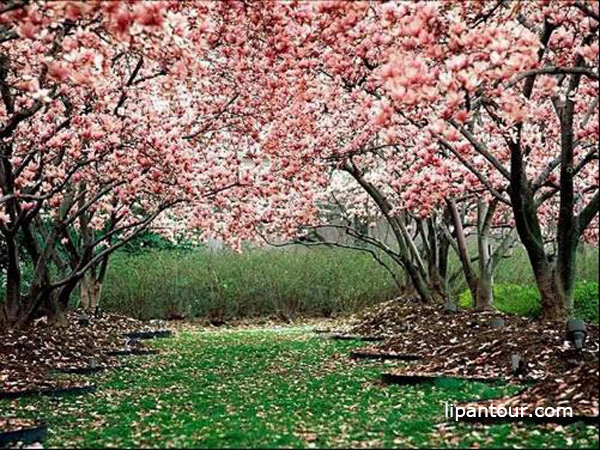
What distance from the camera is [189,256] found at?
2141cm

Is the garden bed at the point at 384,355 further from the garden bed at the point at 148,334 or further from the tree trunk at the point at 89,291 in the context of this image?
the tree trunk at the point at 89,291

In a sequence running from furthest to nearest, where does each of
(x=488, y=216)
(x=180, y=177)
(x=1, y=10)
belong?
(x=488, y=216) → (x=180, y=177) → (x=1, y=10)

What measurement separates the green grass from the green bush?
163 inches

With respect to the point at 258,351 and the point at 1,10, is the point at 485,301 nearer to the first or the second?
the point at 258,351

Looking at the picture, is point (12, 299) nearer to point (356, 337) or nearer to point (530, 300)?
point (356, 337)

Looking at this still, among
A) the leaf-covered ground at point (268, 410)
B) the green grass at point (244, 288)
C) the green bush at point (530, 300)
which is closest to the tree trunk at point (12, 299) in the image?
the leaf-covered ground at point (268, 410)

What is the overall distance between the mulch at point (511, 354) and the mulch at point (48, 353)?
10.5 feet

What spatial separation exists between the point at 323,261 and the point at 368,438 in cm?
1554

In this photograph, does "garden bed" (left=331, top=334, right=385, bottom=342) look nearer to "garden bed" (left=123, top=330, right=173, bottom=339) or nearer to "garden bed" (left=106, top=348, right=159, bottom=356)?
"garden bed" (left=106, top=348, right=159, bottom=356)

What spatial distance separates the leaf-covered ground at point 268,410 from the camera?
496 centimetres

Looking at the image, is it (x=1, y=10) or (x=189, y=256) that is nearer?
(x=1, y=10)

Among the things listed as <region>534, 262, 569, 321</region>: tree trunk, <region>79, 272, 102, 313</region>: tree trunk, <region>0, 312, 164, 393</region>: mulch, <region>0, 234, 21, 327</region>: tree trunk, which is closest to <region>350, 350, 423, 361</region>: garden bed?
<region>534, 262, 569, 321</region>: tree trunk

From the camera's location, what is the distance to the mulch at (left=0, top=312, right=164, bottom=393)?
789 cm

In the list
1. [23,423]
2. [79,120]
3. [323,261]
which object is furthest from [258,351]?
[323,261]
